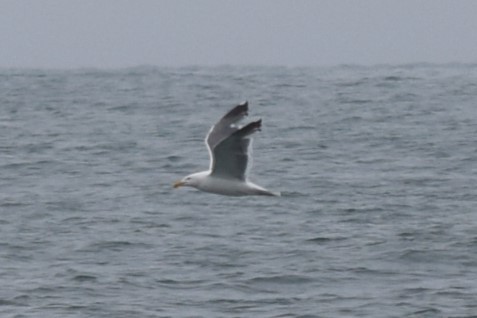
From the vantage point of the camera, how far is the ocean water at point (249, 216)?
53.1 feet

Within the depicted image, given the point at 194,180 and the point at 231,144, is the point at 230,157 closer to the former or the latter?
the point at 231,144

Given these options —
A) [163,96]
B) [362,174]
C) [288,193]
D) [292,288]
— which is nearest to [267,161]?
[362,174]

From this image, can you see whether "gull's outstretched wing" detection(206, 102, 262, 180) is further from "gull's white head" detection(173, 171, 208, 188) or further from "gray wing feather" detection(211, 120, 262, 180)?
"gull's white head" detection(173, 171, 208, 188)

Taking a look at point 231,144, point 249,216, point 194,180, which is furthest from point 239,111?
point 249,216

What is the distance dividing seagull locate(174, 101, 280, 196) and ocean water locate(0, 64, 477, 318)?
4.70 ft

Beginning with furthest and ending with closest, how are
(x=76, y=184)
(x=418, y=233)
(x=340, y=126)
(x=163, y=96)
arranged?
(x=163, y=96) → (x=340, y=126) → (x=76, y=184) → (x=418, y=233)

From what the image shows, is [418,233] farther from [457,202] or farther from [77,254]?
[77,254]

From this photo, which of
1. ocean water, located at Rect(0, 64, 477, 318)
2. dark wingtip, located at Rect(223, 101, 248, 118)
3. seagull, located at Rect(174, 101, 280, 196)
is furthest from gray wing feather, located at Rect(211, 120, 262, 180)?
ocean water, located at Rect(0, 64, 477, 318)

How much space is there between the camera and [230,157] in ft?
47.4

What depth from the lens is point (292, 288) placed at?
54.4 feet

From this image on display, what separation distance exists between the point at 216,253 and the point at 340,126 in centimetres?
1657

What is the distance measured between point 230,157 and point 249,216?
676cm

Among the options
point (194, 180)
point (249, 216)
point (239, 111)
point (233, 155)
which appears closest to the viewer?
point (239, 111)

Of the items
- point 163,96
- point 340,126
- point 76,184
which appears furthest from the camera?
point 163,96
